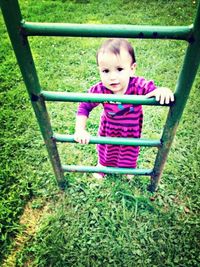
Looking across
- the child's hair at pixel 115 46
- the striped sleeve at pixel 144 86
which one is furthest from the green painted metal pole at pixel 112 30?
the striped sleeve at pixel 144 86

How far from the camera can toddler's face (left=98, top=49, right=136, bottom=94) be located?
152 centimetres

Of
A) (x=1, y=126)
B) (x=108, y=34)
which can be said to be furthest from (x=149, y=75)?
(x=108, y=34)

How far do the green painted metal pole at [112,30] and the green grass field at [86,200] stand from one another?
59.2 inches

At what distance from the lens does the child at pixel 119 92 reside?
1.51 m

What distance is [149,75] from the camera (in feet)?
11.3

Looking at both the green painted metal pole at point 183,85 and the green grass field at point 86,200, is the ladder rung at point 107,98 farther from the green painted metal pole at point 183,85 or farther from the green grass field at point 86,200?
the green grass field at point 86,200

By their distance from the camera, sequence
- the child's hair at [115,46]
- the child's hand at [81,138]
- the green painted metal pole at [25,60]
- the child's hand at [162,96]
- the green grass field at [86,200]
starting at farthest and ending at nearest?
1. the green grass field at [86,200]
2. the child's hand at [81,138]
3. the child's hair at [115,46]
4. the child's hand at [162,96]
5. the green painted metal pole at [25,60]

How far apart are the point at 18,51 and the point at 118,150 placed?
1182 millimetres

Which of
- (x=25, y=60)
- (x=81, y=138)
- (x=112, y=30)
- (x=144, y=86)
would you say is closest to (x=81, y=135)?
(x=81, y=138)

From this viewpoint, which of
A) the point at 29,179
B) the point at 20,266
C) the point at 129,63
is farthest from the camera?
the point at 29,179

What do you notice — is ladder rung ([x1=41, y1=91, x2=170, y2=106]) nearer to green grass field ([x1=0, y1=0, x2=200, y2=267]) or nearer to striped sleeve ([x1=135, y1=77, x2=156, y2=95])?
striped sleeve ([x1=135, y1=77, x2=156, y2=95])

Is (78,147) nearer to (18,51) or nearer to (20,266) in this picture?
(20,266)

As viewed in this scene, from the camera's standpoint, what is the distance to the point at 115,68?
155 centimetres

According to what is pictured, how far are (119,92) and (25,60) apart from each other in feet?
2.29
